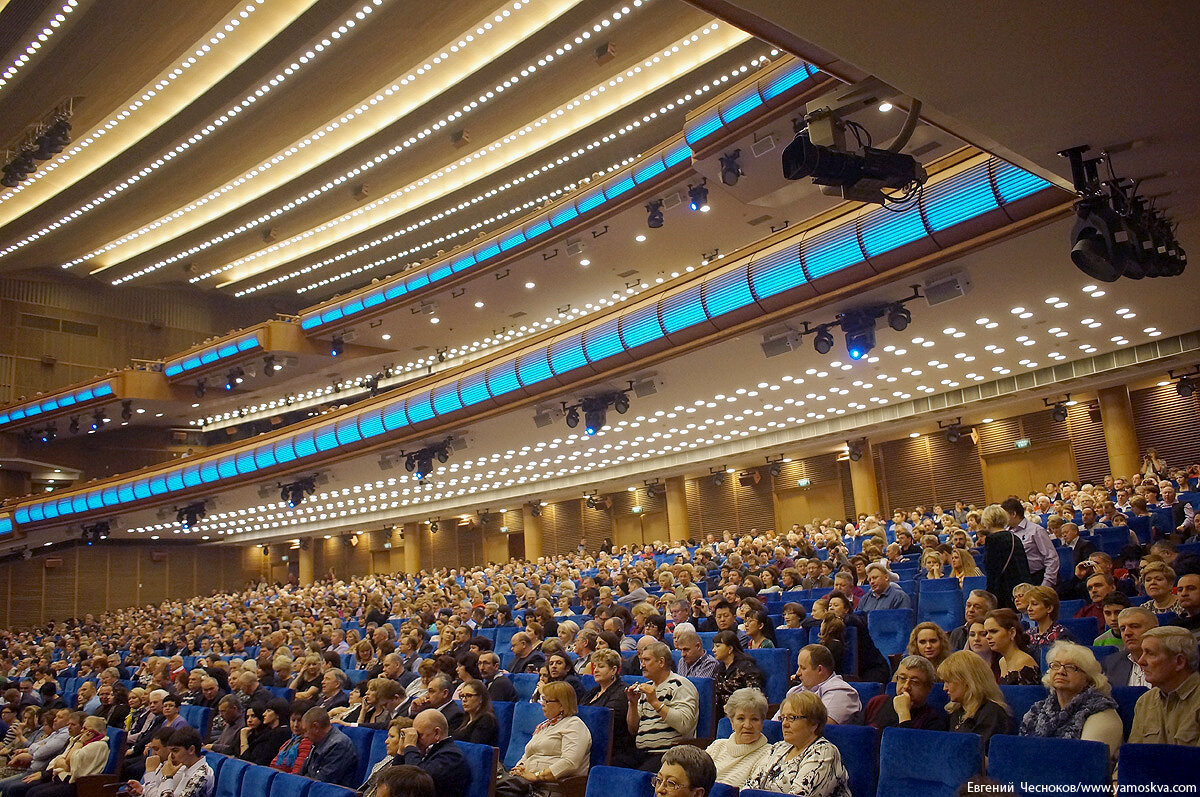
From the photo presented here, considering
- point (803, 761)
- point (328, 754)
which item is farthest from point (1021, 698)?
point (328, 754)

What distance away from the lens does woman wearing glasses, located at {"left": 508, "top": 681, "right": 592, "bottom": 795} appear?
384 centimetres

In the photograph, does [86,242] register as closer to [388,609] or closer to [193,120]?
[193,120]

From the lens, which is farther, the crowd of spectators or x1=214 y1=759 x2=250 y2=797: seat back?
x1=214 y1=759 x2=250 y2=797: seat back

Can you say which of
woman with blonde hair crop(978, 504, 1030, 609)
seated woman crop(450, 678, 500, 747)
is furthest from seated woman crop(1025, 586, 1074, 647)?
seated woman crop(450, 678, 500, 747)

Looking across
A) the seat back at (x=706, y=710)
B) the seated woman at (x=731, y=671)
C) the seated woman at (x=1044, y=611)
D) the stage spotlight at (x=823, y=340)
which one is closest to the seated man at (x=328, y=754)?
the seat back at (x=706, y=710)

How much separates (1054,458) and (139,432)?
85.5 ft

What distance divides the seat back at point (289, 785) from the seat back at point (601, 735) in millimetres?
1218

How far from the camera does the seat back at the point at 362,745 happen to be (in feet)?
15.0

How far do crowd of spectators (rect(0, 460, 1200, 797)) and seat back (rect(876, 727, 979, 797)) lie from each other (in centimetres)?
17

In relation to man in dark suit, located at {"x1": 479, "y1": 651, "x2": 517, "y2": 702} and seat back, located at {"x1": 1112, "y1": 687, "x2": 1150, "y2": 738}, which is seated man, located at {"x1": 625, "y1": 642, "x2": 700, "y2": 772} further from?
seat back, located at {"x1": 1112, "y1": 687, "x2": 1150, "y2": 738}

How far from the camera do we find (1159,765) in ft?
7.59

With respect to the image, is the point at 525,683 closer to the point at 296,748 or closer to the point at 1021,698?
the point at 296,748

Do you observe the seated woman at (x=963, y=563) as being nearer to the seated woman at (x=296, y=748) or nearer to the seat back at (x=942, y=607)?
the seat back at (x=942, y=607)

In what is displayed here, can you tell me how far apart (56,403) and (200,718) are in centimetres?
2141
